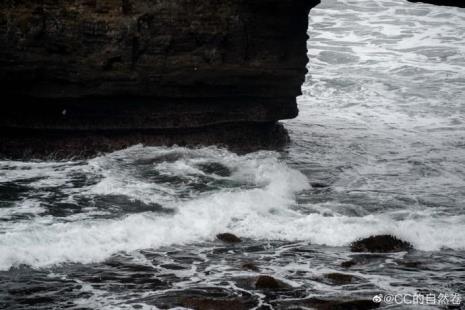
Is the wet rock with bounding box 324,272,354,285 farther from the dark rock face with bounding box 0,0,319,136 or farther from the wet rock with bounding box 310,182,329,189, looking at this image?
the dark rock face with bounding box 0,0,319,136

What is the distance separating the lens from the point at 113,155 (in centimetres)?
1424

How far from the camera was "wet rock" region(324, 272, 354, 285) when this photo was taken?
8379 millimetres

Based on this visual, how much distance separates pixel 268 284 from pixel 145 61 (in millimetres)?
7200

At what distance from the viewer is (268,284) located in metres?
8.12

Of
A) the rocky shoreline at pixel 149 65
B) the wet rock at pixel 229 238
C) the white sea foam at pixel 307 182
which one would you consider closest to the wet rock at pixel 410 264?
the white sea foam at pixel 307 182

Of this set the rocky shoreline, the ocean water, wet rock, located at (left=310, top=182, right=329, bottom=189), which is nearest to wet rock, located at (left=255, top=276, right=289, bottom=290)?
the ocean water

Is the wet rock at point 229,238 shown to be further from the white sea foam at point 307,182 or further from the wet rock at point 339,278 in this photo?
the wet rock at point 339,278

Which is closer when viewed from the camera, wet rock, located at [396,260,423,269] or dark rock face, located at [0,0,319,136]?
wet rock, located at [396,260,423,269]

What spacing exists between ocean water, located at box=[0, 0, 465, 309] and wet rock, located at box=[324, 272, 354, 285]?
9 cm

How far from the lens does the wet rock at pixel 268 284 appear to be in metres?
8.10

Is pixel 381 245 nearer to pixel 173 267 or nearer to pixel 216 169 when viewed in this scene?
pixel 173 267

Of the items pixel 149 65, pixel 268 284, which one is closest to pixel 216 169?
pixel 149 65

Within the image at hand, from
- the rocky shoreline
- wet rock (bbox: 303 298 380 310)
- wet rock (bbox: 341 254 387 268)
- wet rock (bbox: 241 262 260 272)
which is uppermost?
the rocky shoreline

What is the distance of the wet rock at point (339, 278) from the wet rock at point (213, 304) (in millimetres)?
→ 1446
